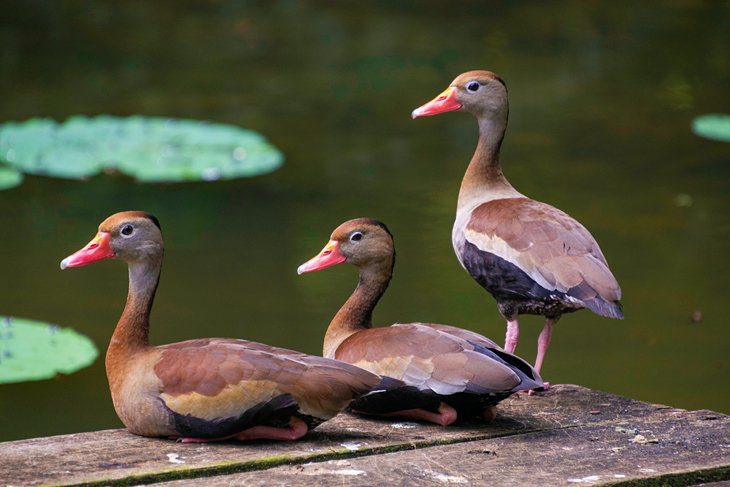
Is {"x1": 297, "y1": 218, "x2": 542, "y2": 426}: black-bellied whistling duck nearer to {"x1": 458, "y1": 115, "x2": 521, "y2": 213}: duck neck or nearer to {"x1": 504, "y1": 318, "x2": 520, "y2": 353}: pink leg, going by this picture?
{"x1": 504, "y1": 318, "x2": 520, "y2": 353}: pink leg

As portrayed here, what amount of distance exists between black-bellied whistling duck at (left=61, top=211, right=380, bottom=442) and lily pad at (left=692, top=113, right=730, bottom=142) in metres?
7.85

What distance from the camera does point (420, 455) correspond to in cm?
347

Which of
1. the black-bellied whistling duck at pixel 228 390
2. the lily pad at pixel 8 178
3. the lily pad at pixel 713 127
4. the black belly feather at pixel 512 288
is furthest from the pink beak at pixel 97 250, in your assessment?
the lily pad at pixel 713 127

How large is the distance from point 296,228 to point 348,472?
18.2 ft

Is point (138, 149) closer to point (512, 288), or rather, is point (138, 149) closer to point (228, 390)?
point (512, 288)

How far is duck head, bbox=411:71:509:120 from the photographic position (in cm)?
529

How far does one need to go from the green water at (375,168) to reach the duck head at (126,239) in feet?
6.86

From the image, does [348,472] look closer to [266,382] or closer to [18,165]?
[266,382]

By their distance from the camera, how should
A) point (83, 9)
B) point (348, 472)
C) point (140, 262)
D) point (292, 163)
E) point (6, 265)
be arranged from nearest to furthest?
point (348, 472) → point (140, 262) → point (6, 265) → point (292, 163) → point (83, 9)

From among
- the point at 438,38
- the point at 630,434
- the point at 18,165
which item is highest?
the point at 438,38

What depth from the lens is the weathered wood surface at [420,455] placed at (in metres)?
3.27

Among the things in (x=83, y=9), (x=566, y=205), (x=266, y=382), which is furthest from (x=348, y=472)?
(x=83, y=9)

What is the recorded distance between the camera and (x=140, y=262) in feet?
13.2

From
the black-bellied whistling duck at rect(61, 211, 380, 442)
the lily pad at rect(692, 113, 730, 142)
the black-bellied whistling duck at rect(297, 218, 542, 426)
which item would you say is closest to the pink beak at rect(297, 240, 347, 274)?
the black-bellied whistling duck at rect(297, 218, 542, 426)
